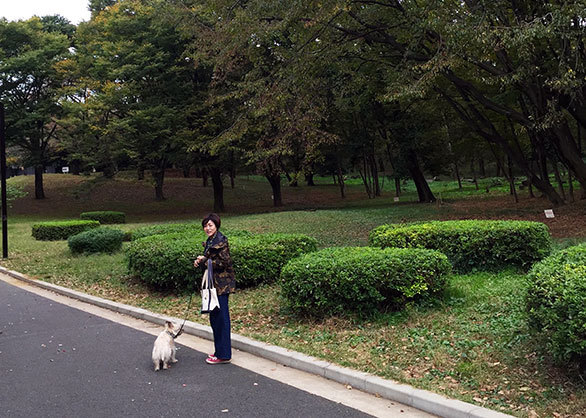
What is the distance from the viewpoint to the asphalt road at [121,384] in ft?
14.4

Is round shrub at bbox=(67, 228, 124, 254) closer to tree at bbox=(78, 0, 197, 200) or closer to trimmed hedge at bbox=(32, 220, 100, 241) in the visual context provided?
trimmed hedge at bbox=(32, 220, 100, 241)

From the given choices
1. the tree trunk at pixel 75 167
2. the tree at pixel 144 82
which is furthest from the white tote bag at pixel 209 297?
the tree trunk at pixel 75 167

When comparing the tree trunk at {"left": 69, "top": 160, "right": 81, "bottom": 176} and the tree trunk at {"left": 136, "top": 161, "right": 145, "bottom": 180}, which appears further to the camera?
the tree trunk at {"left": 69, "top": 160, "right": 81, "bottom": 176}

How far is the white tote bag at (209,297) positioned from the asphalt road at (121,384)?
681 mm

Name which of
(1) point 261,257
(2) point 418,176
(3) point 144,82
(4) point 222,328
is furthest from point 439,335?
(3) point 144,82

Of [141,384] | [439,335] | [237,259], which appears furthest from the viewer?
[237,259]

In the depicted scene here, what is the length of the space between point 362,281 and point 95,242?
429 inches

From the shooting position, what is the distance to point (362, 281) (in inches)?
253

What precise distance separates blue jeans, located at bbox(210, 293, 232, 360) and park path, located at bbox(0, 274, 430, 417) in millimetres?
162

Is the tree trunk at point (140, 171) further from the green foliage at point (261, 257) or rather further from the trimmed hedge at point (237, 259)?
the green foliage at point (261, 257)

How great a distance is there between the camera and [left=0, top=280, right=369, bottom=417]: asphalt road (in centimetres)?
438

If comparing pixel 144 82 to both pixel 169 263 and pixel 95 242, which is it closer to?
pixel 95 242

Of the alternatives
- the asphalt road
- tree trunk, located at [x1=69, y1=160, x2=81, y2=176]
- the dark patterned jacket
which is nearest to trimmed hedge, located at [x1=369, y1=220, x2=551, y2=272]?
the dark patterned jacket

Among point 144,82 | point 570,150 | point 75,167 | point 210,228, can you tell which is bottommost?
point 210,228
